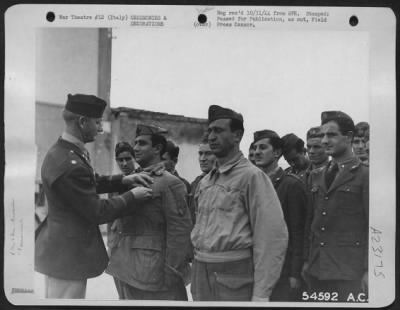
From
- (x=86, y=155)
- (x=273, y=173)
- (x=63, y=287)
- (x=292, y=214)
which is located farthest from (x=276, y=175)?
(x=63, y=287)

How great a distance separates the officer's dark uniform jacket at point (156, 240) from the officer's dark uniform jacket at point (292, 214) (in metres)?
0.26

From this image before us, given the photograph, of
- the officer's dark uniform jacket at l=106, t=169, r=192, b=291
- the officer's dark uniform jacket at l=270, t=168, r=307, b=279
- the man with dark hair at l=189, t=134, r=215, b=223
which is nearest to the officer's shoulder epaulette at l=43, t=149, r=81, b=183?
the officer's dark uniform jacket at l=106, t=169, r=192, b=291

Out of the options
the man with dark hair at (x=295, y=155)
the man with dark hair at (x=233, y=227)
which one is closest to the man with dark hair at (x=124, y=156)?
the man with dark hair at (x=233, y=227)

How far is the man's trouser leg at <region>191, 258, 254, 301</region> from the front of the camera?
139 cm

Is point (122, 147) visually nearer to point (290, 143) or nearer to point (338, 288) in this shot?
point (290, 143)

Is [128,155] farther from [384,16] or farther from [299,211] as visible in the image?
[384,16]

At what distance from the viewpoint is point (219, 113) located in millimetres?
1429

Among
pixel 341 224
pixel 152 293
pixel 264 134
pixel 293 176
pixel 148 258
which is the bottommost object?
pixel 152 293

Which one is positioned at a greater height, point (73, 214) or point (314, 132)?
point (314, 132)

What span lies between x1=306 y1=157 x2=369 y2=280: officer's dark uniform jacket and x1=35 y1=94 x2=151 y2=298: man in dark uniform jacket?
1.55ft

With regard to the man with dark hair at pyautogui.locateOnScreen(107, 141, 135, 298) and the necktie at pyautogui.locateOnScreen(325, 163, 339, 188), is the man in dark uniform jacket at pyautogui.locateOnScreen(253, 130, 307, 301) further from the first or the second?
the man with dark hair at pyautogui.locateOnScreen(107, 141, 135, 298)

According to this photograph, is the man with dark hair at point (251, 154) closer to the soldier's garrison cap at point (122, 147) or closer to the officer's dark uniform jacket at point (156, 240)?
the officer's dark uniform jacket at point (156, 240)

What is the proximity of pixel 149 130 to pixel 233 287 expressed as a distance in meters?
0.48

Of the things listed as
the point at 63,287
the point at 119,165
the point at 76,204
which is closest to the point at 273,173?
the point at 119,165
